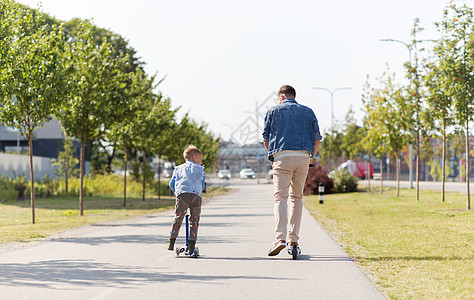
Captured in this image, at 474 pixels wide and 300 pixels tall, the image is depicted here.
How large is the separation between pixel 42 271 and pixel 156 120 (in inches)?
776

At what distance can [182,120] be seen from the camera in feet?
113

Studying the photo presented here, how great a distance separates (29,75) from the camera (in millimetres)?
15367

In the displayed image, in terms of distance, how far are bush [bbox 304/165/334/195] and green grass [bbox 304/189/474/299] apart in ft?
65.5

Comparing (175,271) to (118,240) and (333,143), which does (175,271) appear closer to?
(118,240)

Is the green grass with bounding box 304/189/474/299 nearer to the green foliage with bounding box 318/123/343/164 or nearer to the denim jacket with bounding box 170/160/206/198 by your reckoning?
the denim jacket with bounding box 170/160/206/198

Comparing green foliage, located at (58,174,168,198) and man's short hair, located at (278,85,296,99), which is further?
green foliage, located at (58,174,168,198)

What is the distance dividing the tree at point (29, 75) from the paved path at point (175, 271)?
521 centimetres

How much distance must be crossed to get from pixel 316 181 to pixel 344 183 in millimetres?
2023

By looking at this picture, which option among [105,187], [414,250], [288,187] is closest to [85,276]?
[288,187]

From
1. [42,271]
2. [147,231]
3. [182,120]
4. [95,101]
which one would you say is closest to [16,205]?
[95,101]

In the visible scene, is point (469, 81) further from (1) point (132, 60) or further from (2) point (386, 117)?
(1) point (132, 60)

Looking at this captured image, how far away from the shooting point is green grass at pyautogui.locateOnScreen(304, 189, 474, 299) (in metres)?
6.51

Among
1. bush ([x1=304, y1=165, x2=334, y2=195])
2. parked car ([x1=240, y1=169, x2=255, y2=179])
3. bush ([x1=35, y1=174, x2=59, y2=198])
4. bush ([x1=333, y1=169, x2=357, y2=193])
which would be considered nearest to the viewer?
bush ([x1=35, y1=174, x2=59, y2=198])

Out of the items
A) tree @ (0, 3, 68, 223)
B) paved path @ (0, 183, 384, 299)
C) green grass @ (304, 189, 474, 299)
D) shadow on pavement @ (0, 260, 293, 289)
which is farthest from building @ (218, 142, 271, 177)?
shadow on pavement @ (0, 260, 293, 289)
